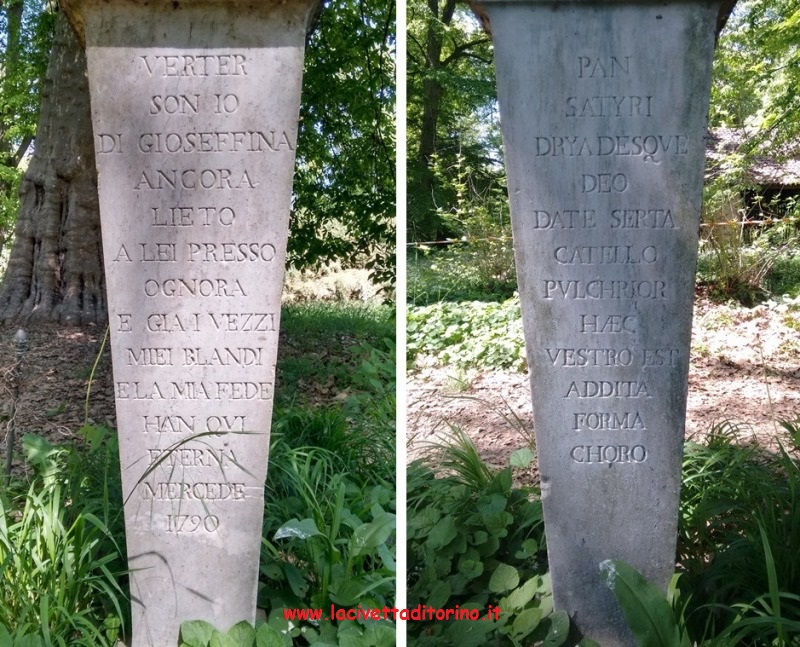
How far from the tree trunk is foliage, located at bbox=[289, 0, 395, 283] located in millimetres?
1703

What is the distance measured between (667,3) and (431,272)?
6687mm

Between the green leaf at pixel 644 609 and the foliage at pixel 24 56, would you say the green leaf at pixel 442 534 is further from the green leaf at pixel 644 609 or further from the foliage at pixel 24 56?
the foliage at pixel 24 56

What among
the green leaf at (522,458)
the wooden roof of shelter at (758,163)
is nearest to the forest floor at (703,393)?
the green leaf at (522,458)

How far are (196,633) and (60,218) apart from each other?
444 cm

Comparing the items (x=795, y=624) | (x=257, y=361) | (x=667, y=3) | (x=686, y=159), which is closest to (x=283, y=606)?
(x=257, y=361)

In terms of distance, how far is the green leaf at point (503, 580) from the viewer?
279cm

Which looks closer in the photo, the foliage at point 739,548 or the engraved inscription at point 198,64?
the engraved inscription at point 198,64

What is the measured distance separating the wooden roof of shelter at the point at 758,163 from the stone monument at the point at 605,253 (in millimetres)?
7635

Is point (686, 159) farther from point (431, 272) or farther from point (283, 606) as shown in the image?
point (431, 272)

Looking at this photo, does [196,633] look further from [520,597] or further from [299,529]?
[520,597]

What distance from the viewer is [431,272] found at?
8.95 m

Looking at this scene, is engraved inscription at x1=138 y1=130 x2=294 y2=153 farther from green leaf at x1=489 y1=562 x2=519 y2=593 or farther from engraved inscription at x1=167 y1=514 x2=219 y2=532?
green leaf at x1=489 y1=562 x2=519 y2=593

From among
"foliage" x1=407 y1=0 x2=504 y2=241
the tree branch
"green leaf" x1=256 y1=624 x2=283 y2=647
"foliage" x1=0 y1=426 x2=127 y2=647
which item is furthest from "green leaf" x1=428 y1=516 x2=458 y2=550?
the tree branch

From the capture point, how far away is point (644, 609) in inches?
94.8
